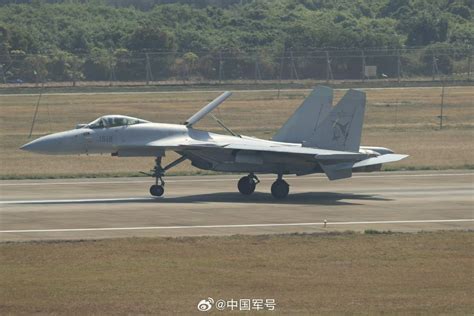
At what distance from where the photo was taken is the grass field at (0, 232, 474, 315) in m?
18.9

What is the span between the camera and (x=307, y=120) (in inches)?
1409

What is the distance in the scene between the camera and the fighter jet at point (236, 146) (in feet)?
111

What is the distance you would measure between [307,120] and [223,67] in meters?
53.8

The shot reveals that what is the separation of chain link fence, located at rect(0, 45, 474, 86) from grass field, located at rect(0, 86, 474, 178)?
7267mm

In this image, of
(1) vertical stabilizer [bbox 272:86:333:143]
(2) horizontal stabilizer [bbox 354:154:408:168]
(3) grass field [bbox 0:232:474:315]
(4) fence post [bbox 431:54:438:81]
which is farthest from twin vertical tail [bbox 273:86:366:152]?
(4) fence post [bbox 431:54:438:81]

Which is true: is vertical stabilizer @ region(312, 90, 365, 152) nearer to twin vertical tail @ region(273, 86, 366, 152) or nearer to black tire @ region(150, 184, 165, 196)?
twin vertical tail @ region(273, 86, 366, 152)

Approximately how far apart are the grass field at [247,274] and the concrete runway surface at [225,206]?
178cm

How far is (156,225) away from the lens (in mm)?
28094

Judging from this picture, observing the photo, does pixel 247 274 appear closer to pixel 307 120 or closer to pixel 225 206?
pixel 225 206

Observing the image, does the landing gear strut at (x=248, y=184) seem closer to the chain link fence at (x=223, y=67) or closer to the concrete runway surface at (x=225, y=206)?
the concrete runway surface at (x=225, y=206)

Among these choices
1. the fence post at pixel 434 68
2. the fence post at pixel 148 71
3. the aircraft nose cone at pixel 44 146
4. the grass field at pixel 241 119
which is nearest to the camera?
the aircraft nose cone at pixel 44 146

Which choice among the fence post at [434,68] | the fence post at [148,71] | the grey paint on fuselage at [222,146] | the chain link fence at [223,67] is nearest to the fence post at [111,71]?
the chain link fence at [223,67]

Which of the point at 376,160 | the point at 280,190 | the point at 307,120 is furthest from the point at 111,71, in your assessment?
the point at 280,190

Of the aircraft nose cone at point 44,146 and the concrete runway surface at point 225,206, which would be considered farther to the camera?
the aircraft nose cone at point 44,146
